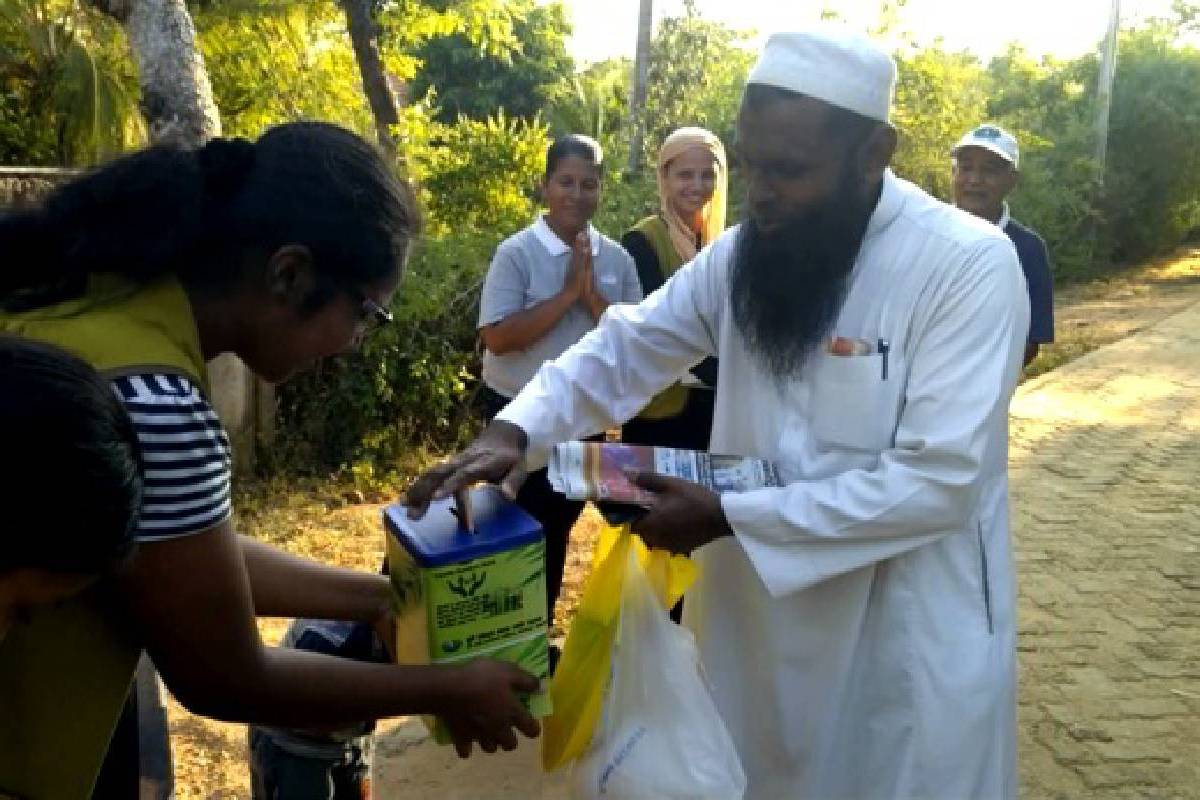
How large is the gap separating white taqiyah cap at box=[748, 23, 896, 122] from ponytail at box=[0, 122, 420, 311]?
91cm

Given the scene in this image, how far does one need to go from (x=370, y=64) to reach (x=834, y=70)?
9074mm

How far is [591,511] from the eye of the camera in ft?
21.1

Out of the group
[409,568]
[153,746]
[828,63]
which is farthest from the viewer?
[153,746]

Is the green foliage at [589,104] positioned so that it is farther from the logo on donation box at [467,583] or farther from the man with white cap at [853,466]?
the logo on donation box at [467,583]

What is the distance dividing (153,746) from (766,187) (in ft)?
5.80

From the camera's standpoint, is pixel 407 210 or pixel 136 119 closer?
pixel 407 210

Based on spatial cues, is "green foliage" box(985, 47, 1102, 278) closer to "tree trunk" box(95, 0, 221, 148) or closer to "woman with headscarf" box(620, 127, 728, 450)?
"tree trunk" box(95, 0, 221, 148)

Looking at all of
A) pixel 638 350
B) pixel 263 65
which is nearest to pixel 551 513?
pixel 638 350

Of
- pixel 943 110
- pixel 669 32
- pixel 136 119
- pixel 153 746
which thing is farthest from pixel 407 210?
pixel 669 32

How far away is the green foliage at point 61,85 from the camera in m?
11.2

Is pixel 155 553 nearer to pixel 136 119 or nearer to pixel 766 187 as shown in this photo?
pixel 766 187

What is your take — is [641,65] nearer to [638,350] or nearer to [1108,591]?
[1108,591]

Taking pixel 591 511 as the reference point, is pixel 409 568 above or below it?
above

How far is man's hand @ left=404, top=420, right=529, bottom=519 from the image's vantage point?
77.5 inches
